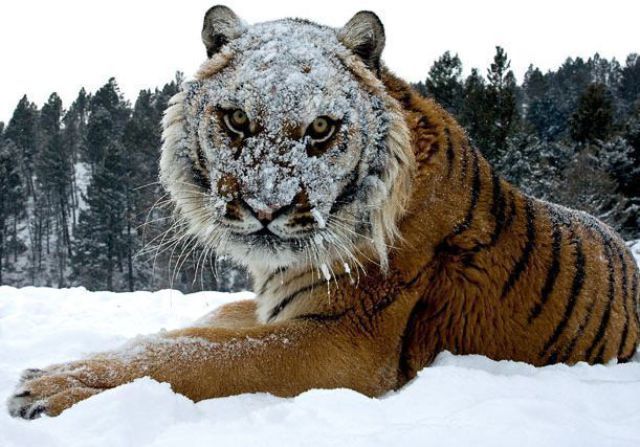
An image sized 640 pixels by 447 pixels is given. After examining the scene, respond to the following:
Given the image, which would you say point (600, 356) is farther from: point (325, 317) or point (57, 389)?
point (57, 389)

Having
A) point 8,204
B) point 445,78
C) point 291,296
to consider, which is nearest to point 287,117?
point 291,296

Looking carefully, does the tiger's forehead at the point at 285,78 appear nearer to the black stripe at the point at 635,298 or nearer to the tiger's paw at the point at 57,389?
the tiger's paw at the point at 57,389

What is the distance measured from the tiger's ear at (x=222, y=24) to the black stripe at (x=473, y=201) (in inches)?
59.7

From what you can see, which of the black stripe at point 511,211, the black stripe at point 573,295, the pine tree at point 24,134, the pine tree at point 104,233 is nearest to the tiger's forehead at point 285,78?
the black stripe at point 511,211

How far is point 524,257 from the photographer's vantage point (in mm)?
2801

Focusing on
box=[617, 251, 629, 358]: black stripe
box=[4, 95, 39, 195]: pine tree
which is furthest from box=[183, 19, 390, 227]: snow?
box=[4, 95, 39, 195]: pine tree

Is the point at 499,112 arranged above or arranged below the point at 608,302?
above

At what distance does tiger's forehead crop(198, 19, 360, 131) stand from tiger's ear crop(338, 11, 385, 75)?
7 centimetres

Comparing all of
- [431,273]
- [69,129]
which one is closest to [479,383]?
[431,273]

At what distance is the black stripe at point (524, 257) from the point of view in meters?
2.75

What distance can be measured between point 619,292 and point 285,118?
7.38 feet

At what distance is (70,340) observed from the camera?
3.59 meters

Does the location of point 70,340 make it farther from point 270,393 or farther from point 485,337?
point 485,337

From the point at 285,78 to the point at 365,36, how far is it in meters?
0.59
